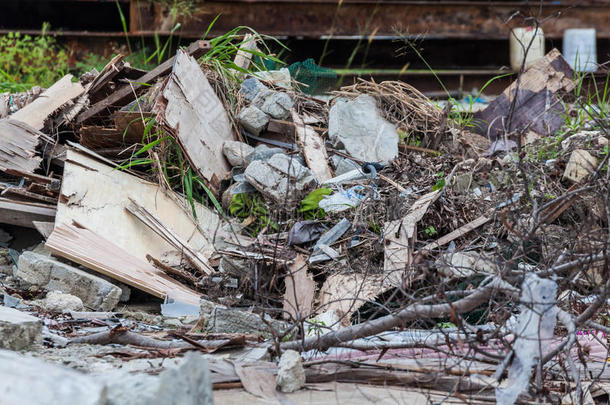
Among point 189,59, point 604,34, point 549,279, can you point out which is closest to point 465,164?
point 189,59

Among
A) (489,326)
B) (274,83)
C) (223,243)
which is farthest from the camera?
(274,83)

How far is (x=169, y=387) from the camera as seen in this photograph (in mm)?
2117

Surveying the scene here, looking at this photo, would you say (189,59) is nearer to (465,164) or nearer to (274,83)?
(274,83)

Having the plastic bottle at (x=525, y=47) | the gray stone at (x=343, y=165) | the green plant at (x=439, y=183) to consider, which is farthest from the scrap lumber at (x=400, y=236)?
the plastic bottle at (x=525, y=47)

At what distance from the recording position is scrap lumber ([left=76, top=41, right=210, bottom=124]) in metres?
5.70

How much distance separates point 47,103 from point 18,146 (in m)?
0.62

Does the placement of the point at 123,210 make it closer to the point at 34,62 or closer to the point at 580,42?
the point at 34,62

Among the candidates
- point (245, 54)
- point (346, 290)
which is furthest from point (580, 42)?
point (346, 290)

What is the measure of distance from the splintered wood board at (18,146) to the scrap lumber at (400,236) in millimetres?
2738

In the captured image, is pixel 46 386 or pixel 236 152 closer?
pixel 46 386

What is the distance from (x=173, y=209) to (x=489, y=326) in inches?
99.3

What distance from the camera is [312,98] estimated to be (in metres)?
6.27

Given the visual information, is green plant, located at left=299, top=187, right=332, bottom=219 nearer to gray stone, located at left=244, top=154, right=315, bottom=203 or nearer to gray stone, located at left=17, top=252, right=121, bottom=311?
gray stone, located at left=244, top=154, right=315, bottom=203

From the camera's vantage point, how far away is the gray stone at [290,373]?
9.54 feet
